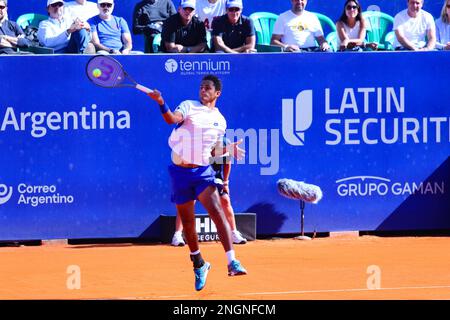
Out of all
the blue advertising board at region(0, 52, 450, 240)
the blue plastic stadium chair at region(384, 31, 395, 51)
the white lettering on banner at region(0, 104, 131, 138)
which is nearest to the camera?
the white lettering on banner at region(0, 104, 131, 138)

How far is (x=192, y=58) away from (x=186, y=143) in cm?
418

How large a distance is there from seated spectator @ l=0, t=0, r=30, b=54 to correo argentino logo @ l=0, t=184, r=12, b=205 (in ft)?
5.74

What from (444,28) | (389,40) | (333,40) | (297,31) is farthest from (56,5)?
(444,28)

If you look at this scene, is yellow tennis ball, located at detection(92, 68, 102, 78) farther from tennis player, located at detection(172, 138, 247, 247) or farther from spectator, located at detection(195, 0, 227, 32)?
spectator, located at detection(195, 0, 227, 32)

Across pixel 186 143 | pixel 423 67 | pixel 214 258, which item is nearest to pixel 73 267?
pixel 214 258

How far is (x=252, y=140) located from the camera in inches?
572

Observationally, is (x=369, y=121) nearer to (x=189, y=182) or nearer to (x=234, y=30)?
(x=234, y=30)

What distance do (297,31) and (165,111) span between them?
18.5 ft

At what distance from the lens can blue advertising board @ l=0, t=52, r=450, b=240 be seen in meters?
14.1

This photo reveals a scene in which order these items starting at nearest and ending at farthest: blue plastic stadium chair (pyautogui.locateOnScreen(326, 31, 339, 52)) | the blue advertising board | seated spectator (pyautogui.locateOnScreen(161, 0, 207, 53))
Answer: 1. the blue advertising board
2. seated spectator (pyautogui.locateOnScreen(161, 0, 207, 53))
3. blue plastic stadium chair (pyautogui.locateOnScreen(326, 31, 339, 52))

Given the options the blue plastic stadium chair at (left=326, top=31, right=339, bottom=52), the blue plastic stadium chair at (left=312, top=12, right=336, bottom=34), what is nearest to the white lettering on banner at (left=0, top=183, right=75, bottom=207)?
the blue plastic stadium chair at (left=326, top=31, right=339, bottom=52)

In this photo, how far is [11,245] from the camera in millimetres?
14336

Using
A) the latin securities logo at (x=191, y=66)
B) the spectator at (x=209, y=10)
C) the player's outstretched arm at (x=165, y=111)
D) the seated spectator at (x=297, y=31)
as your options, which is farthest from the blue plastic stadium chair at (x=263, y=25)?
the player's outstretched arm at (x=165, y=111)

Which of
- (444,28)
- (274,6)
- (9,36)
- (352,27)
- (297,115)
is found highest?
(274,6)
